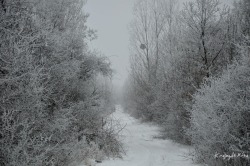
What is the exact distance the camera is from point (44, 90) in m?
5.77

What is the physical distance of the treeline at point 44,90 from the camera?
4386 mm

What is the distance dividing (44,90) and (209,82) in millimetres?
4659

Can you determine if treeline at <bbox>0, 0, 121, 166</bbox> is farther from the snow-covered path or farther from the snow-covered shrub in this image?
the snow-covered shrub

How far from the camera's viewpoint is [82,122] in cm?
821

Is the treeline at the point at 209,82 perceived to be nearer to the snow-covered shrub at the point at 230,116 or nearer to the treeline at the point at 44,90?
the snow-covered shrub at the point at 230,116

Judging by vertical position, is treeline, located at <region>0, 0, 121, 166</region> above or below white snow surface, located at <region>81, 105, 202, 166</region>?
above

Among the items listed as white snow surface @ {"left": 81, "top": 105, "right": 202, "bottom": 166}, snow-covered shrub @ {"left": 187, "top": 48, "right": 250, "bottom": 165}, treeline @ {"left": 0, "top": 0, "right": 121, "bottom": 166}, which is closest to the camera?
treeline @ {"left": 0, "top": 0, "right": 121, "bottom": 166}

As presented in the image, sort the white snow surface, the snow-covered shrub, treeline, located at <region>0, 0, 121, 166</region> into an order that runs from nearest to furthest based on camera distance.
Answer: treeline, located at <region>0, 0, 121, 166</region>, the snow-covered shrub, the white snow surface

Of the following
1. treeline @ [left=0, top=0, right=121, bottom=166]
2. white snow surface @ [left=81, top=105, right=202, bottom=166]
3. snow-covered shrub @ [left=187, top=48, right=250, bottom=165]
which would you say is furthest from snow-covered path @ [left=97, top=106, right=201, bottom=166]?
snow-covered shrub @ [left=187, top=48, right=250, bottom=165]

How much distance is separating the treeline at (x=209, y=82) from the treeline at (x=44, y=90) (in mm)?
2995

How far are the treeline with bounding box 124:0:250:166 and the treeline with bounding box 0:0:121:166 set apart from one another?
2.99 meters

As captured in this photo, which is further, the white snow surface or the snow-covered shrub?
the white snow surface

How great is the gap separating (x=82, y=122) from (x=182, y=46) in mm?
5367

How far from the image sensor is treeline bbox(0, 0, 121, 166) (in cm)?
439
